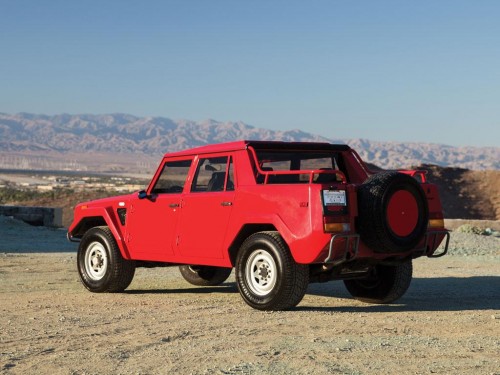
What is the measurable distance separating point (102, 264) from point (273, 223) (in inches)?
134

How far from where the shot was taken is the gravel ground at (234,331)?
6375 millimetres

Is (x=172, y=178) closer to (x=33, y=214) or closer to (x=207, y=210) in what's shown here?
(x=207, y=210)

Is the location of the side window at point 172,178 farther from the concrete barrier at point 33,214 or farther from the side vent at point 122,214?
the concrete barrier at point 33,214

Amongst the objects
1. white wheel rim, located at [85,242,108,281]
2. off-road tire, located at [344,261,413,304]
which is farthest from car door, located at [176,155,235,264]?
off-road tire, located at [344,261,413,304]

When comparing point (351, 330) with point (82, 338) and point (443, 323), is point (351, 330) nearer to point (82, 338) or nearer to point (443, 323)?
point (443, 323)

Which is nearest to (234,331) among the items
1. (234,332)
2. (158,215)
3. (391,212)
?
(234,332)

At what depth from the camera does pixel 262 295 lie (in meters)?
9.06

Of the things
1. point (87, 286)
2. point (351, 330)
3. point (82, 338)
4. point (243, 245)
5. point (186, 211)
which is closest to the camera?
point (82, 338)

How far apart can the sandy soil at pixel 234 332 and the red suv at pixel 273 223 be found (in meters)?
0.40

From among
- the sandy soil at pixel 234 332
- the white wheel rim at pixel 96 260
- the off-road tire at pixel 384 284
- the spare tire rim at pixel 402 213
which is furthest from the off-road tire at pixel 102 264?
the spare tire rim at pixel 402 213

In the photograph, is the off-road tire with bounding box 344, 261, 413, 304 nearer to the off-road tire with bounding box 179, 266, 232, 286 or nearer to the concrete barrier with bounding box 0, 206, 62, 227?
the off-road tire with bounding box 179, 266, 232, 286

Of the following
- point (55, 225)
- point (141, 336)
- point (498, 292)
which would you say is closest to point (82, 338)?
point (141, 336)

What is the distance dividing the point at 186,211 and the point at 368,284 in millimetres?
2394

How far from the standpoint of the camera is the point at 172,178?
420 inches
